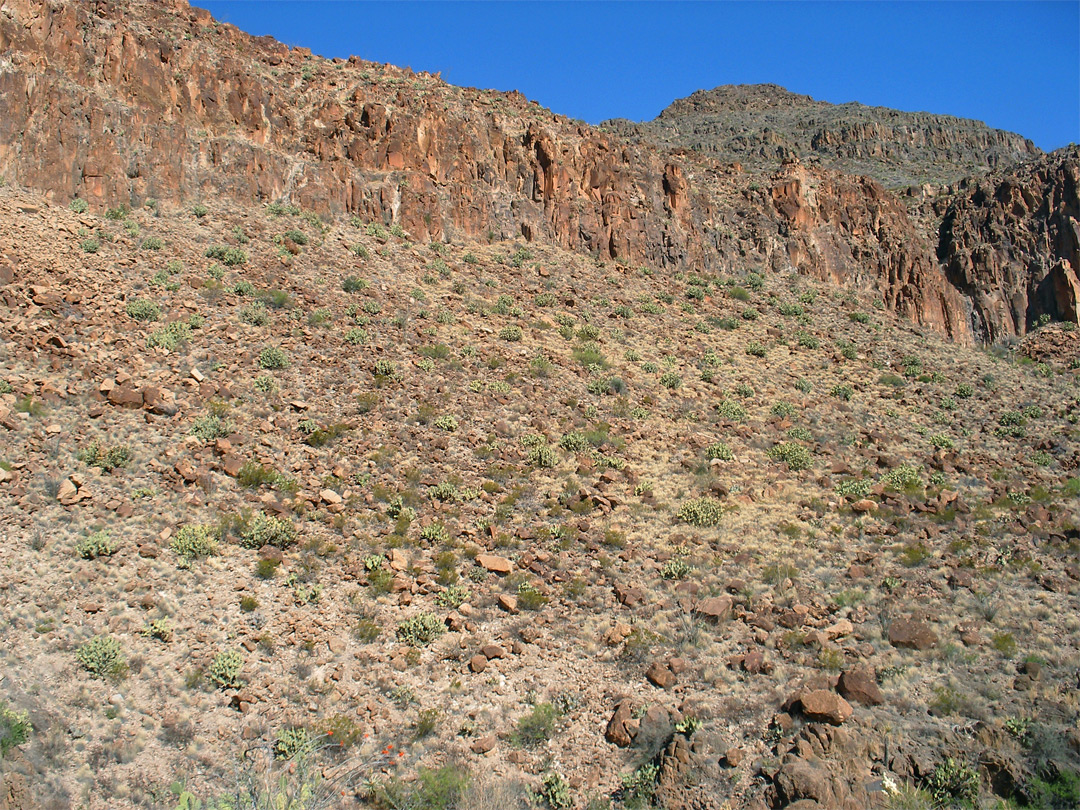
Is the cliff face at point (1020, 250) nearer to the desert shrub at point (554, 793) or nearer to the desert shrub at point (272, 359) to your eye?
the desert shrub at point (272, 359)

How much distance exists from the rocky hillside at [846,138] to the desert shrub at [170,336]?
36.1m

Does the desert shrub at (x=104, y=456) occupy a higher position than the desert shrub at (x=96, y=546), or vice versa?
the desert shrub at (x=104, y=456)

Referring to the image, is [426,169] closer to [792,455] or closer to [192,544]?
[792,455]

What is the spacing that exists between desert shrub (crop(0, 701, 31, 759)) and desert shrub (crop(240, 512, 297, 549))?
4.22m

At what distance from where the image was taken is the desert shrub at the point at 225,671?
9078 mm

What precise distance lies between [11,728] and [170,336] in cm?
1023

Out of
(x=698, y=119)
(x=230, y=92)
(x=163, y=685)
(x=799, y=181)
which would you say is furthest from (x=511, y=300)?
(x=698, y=119)

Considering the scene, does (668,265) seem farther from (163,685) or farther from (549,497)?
(163,685)

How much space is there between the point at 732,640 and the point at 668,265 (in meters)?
22.9

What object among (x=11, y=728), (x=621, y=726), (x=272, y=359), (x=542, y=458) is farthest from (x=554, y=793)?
(x=272, y=359)

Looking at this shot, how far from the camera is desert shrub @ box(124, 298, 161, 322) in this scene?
52.8 ft

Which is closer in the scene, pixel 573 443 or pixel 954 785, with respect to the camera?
pixel 954 785

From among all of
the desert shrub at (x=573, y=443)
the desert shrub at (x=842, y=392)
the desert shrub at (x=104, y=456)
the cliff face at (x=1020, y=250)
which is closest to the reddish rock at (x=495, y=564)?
the desert shrub at (x=573, y=443)

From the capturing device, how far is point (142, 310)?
1617cm
